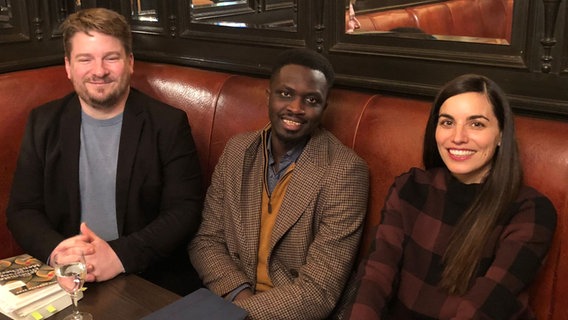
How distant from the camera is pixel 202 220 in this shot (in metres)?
2.04

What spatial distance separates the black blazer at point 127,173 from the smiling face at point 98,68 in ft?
0.26

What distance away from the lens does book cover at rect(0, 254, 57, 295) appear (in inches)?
55.6

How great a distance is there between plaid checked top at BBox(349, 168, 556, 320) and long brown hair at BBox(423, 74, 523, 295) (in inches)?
0.9

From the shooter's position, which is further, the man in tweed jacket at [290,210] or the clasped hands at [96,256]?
the man in tweed jacket at [290,210]

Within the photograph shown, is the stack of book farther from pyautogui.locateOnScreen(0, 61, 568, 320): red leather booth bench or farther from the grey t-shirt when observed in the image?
pyautogui.locateOnScreen(0, 61, 568, 320): red leather booth bench

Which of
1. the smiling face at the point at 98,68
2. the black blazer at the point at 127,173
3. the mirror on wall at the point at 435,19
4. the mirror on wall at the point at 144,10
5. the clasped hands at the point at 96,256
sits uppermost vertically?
the mirror on wall at the point at 144,10

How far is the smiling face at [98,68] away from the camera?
1.93 meters

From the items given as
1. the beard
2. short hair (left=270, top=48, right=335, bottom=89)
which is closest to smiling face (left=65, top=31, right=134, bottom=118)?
the beard

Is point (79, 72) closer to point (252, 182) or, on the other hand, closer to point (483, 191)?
point (252, 182)

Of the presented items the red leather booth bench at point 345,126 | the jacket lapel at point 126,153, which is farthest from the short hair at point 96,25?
the red leather booth bench at point 345,126

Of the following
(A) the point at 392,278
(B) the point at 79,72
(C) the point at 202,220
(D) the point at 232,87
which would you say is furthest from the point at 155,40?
(A) the point at 392,278

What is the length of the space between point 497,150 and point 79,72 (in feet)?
4.15

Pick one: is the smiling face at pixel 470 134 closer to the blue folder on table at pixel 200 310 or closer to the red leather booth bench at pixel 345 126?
the red leather booth bench at pixel 345 126

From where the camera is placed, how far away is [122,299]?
1.42 m
